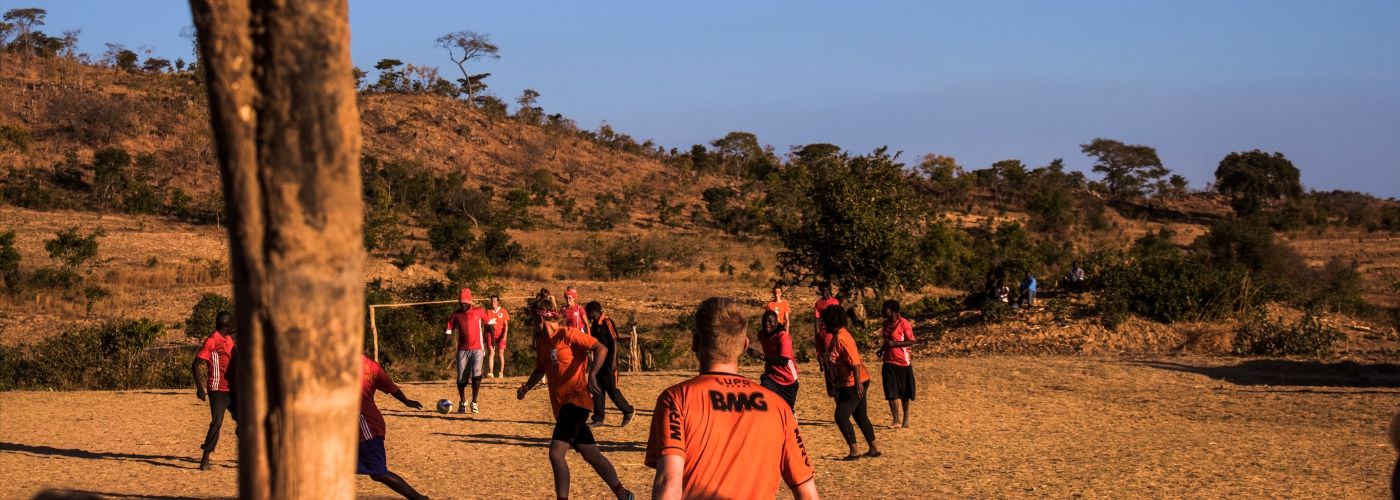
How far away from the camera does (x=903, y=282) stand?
3006cm

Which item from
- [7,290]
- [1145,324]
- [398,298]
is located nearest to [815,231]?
[1145,324]

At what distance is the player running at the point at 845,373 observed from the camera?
38.8 feet

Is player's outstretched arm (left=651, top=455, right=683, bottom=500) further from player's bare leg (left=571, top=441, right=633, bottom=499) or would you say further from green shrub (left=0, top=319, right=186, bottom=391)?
green shrub (left=0, top=319, right=186, bottom=391)

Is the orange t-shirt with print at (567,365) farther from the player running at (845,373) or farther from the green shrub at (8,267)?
the green shrub at (8,267)

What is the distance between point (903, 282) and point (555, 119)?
A: 58471mm

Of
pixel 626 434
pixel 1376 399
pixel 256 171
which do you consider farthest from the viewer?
pixel 1376 399

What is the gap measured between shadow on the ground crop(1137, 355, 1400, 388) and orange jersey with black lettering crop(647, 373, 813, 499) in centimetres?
1767

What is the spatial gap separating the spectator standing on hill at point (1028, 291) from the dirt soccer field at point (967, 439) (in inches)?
283

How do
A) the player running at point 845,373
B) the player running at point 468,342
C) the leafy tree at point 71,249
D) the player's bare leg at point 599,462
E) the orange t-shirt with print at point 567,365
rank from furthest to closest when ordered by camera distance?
the leafy tree at point 71,249 < the player running at point 468,342 < the player running at point 845,373 < the orange t-shirt with print at point 567,365 < the player's bare leg at point 599,462

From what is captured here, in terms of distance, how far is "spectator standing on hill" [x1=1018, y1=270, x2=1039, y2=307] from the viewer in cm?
2922

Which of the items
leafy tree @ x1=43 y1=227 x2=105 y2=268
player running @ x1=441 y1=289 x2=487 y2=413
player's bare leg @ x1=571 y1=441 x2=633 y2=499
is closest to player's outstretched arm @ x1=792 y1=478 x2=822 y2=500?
player's bare leg @ x1=571 y1=441 x2=633 y2=499

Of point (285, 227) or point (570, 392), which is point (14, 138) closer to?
point (570, 392)

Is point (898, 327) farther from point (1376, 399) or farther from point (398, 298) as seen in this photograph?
point (398, 298)

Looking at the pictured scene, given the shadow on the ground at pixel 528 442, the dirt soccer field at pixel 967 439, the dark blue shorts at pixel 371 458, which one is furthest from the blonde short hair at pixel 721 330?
the shadow on the ground at pixel 528 442
